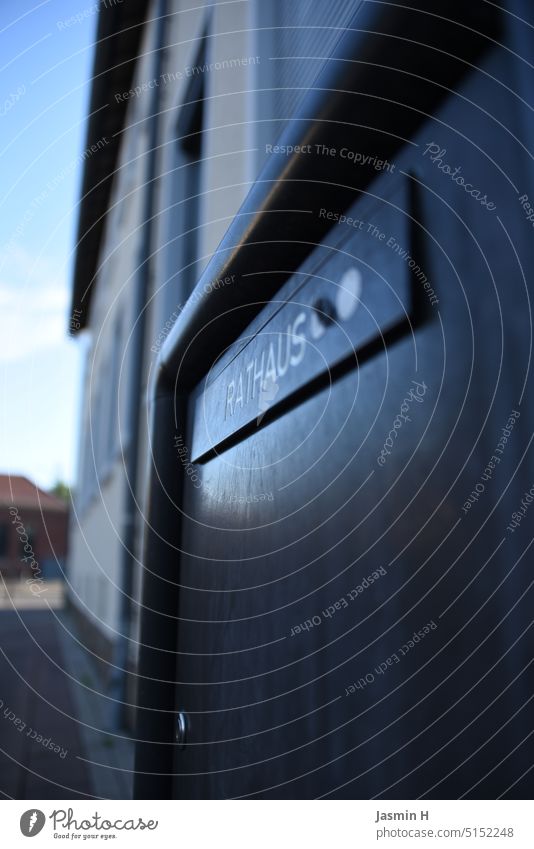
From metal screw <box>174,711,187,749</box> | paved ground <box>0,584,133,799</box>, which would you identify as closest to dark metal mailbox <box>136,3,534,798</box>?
metal screw <box>174,711,187,749</box>

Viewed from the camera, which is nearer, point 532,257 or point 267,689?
point 532,257

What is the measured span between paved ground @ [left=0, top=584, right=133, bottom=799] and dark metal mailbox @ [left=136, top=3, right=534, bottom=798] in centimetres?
111

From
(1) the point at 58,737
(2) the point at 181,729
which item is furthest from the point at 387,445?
(1) the point at 58,737

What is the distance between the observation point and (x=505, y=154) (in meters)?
0.47

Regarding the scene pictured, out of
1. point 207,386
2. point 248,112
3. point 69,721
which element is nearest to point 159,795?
point 207,386

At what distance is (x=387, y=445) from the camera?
58cm

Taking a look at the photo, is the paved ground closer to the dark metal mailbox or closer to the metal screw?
the metal screw

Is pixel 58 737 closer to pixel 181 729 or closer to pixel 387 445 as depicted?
pixel 181 729

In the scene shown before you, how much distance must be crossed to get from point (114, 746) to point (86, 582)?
5.00 m

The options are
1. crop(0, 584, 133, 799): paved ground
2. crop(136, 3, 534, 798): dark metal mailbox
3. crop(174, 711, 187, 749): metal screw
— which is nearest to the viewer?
crop(136, 3, 534, 798): dark metal mailbox

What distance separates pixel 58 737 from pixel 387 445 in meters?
4.39

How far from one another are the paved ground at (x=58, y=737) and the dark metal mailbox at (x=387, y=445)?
111 centimetres

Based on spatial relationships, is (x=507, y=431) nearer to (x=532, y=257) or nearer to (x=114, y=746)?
(x=532, y=257)

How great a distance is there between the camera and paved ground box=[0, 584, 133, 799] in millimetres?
3285
